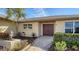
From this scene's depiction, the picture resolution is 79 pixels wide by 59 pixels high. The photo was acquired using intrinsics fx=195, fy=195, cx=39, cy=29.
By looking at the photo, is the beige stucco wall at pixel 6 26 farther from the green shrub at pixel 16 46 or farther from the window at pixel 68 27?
the window at pixel 68 27

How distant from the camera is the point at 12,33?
14.5ft

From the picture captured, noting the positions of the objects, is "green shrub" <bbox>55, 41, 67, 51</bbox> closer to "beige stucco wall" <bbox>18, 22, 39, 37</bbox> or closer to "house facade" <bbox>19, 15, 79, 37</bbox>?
"house facade" <bbox>19, 15, 79, 37</bbox>

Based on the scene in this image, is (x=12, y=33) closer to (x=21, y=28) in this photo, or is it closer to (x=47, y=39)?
(x=21, y=28)

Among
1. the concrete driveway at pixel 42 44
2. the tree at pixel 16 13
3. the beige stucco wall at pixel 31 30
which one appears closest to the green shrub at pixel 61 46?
the concrete driveway at pixel 42 44

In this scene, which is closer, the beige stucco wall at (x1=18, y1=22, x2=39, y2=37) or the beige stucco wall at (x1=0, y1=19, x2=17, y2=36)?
the beige stucco wall at (x1=0, y1=19, x2=17, y2=36)

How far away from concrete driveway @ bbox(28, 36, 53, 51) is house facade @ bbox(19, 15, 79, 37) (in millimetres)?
98

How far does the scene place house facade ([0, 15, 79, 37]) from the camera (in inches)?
172

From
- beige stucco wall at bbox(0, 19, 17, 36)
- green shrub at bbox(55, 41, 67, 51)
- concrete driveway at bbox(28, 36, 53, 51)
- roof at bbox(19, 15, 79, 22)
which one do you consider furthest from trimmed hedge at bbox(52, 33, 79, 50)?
beige stucco wall at bbox(0, 19, 17, 36)

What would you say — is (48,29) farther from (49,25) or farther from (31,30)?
(31,30)

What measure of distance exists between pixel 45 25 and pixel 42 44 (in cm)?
44

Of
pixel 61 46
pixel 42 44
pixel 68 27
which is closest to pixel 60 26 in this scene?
pixel 68 27
